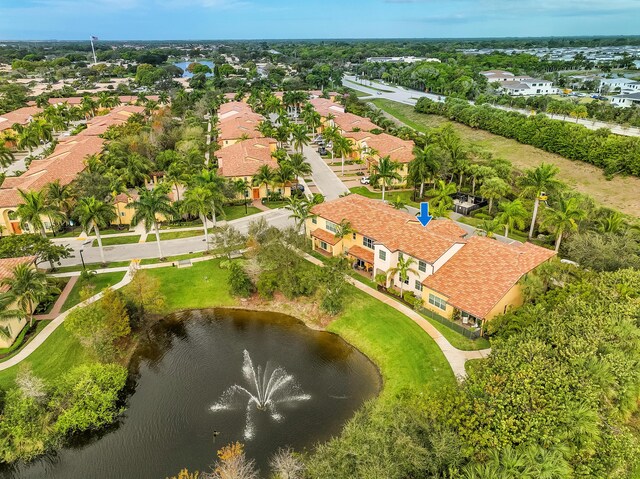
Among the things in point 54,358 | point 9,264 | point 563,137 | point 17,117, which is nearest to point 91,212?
point 9,264

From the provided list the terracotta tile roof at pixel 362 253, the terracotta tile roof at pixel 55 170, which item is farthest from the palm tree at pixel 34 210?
the terracotta tile roof at pixel 362 253

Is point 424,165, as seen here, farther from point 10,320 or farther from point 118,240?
point 10,320

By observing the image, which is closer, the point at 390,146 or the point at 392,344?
the point at 392,344

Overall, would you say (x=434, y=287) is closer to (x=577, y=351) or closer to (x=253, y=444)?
(x=577, y=351)

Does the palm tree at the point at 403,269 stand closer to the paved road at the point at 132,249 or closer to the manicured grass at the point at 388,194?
the paved road at the point at 132,249

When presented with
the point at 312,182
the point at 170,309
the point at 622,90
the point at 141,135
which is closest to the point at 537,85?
the point at 622,90

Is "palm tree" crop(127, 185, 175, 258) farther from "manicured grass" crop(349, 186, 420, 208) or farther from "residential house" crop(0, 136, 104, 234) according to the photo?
"manicured grass" crop(349, 186, 420, 208)

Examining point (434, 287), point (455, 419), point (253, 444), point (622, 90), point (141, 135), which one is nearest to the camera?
point (455, 419)
